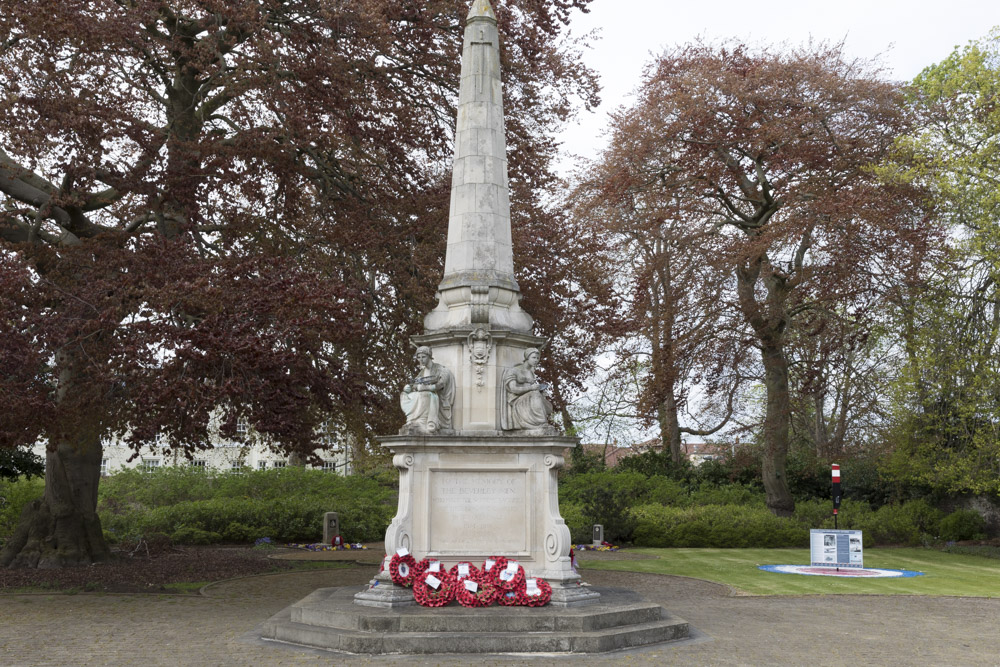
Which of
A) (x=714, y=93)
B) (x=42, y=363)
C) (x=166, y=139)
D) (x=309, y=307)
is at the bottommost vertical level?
(x=42, y=363)

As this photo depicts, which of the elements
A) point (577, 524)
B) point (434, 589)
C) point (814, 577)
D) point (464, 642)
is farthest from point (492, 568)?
point (577, 524)

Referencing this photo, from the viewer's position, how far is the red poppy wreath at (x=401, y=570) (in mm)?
10469

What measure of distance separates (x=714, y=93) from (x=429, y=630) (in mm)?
22047

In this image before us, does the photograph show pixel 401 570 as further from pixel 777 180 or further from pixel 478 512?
pixel 777 180

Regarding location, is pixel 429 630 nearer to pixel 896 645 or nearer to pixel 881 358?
pixel 896 645

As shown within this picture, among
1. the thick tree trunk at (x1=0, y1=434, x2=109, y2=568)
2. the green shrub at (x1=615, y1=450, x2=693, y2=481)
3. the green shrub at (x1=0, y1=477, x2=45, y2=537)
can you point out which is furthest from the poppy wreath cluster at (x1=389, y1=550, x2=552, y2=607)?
the green shrub at (x1=615, y1=450, x2=693, y2=481)

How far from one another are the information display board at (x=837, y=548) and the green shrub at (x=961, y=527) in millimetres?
9406

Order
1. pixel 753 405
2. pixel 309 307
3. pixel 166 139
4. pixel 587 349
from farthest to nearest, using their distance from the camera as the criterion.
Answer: pixel 753 405
pixel 587 349
pixel 166 139
pixel 309 307

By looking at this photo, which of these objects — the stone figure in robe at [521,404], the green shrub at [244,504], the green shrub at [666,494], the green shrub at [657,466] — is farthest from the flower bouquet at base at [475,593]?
the green shrub at [657,466]

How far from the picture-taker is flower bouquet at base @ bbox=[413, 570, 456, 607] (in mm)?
10172

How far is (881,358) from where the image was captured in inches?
1128

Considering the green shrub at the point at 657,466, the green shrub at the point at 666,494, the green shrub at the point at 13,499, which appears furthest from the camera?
the green shrub at the point at 657,466

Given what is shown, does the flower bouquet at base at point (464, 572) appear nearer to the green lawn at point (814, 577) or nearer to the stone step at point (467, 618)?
A: the stone step at point (467, 618)

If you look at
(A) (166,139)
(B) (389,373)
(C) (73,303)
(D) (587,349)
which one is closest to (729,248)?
(D) (587,349)
